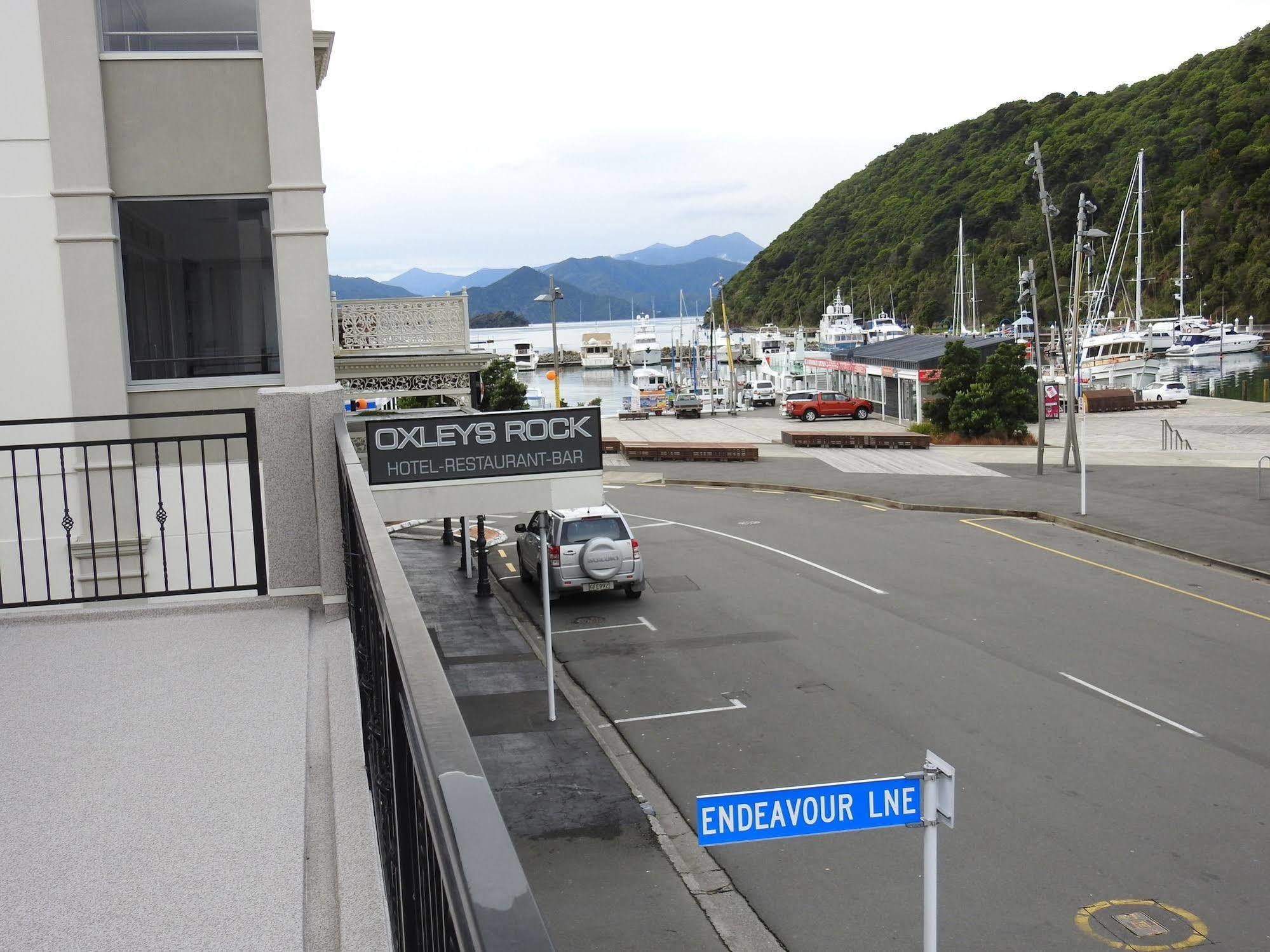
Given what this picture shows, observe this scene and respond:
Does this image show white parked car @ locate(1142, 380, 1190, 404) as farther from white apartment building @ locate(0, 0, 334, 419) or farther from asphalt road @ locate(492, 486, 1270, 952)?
white apartment building @ locate(0, 0, 334, 419)

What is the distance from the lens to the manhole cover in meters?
10.3

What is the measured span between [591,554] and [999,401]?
33955 millimetres

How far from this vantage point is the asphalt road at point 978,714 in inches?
435

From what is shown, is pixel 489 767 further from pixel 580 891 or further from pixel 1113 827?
pixel 1113 827

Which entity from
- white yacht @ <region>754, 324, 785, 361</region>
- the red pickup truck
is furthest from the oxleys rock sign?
white yacht @ <region>754, 324, 785, 361</region>

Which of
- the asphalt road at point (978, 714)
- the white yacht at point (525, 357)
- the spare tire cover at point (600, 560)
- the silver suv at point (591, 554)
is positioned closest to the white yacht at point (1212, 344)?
the white yacht at point (525, 357)

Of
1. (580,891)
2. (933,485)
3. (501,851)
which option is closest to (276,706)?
(501,851)

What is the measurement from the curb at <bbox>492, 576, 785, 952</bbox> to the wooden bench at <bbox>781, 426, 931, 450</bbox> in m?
35.4

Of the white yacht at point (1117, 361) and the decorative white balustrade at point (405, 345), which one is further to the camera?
the white yacht at point (1117, 361)

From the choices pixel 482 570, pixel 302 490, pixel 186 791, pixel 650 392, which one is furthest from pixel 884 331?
pixel 186 791

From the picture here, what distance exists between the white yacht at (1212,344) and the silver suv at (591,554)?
10629 centimetres

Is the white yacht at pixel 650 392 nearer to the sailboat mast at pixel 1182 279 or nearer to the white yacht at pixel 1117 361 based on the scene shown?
the white yacht at pixel 1117 361

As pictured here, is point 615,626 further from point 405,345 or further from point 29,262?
point 29,262

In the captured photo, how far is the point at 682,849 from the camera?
502 inches
